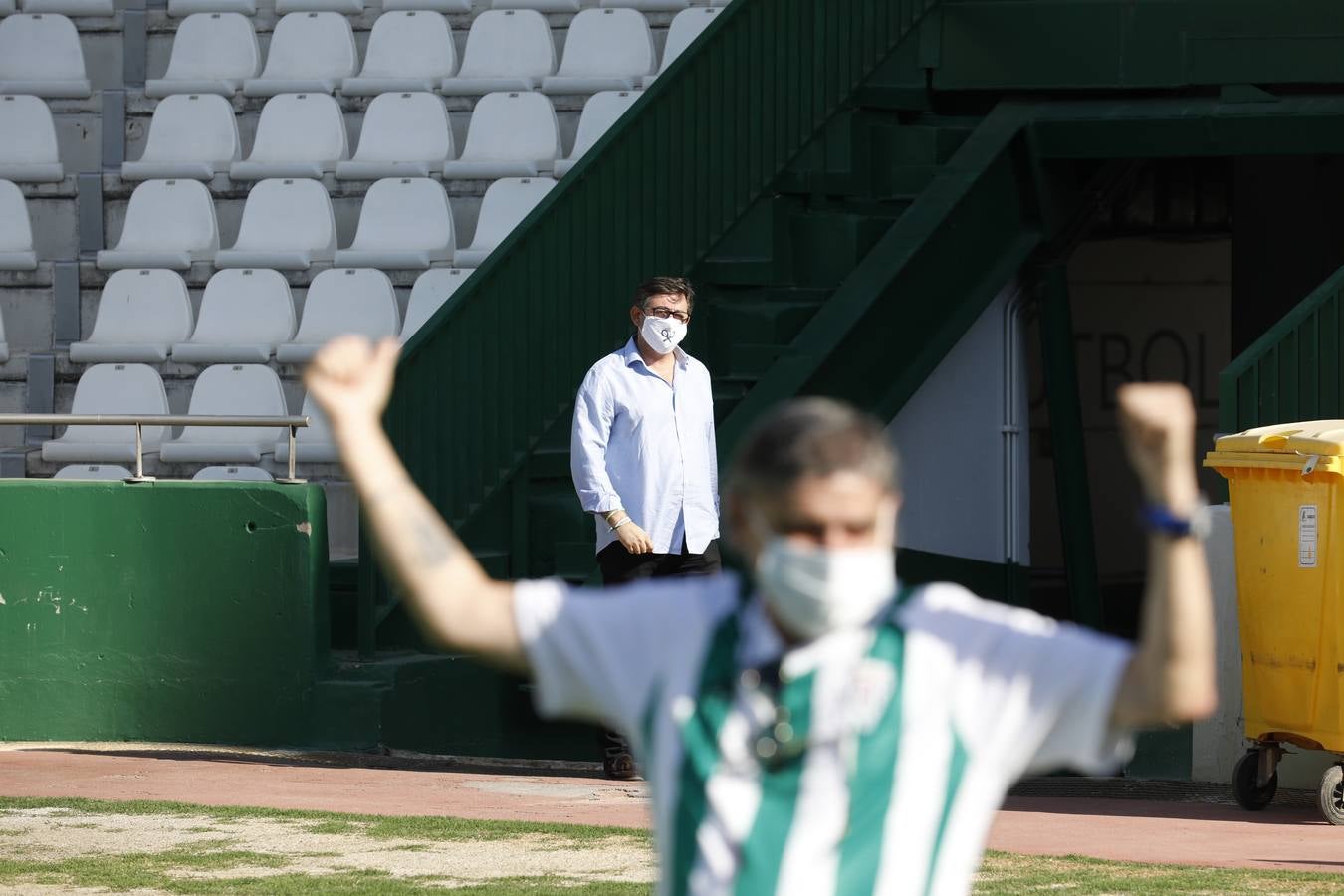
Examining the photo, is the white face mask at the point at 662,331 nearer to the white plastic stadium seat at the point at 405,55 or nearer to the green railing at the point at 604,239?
the green railing at the point at 604,239

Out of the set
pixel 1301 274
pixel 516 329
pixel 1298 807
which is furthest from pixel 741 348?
pixel 1301 274

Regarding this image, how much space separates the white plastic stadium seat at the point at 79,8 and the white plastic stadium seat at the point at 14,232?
1.62 m

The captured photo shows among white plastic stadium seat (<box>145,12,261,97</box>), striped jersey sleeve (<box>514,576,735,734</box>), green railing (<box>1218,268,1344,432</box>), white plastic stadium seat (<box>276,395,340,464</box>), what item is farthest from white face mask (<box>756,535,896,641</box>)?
white plastic stadium seat (<box>145,12,261,97</box>)

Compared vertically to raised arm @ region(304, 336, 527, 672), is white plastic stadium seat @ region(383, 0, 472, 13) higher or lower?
higher

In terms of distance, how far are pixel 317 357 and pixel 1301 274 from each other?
1254 cm

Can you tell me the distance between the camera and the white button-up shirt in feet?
27.9

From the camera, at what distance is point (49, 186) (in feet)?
44.4

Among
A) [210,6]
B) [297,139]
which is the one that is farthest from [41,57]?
[297,139]

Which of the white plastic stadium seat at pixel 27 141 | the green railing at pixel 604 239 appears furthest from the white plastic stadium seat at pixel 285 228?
the green railing at pixel 604 239

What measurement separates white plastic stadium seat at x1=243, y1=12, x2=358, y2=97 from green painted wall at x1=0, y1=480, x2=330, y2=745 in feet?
15.1

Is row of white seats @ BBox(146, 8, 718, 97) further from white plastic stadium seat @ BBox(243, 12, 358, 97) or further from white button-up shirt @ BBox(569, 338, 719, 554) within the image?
white button-up shirt @ BBox(569, 338, 719, 554)

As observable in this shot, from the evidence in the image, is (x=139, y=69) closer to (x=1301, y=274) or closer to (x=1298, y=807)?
(x=1301, y=274)

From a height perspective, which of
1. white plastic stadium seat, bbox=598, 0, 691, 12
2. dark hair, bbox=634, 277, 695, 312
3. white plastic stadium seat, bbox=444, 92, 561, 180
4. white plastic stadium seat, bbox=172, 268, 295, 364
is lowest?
dark hair, bbox=634, 277, 695, 312

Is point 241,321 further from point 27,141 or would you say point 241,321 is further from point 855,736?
point 855,736
